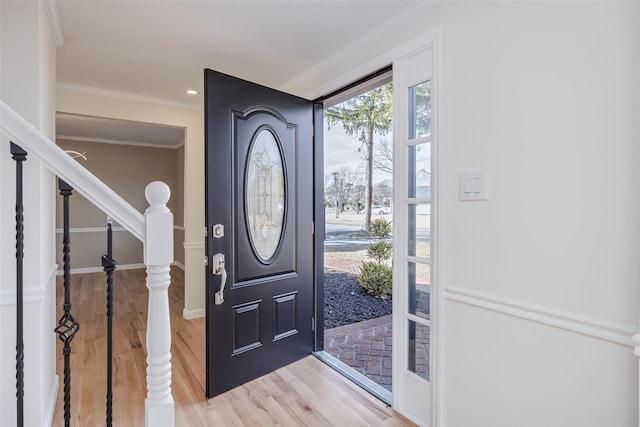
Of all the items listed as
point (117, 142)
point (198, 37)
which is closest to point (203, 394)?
point (198, 37)

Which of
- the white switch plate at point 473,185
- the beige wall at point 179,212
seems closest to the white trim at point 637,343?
the white switch plate at point 473,185

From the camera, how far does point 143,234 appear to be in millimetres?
978

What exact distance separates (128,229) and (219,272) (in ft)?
4.22

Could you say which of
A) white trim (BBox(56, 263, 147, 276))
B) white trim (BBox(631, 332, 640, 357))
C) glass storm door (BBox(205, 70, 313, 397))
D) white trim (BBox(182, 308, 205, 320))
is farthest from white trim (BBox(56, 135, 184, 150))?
white trim (BBox(631, 332, 640, 357))

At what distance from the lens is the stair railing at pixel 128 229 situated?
93cm

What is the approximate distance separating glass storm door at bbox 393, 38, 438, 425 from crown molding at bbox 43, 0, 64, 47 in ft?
6.42

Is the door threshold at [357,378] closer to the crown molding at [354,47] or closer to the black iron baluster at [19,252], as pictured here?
the black iron baluster at [19,252]

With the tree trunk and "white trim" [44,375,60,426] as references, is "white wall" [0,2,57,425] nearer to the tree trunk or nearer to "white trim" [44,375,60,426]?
"white trim" [44,375,60,426]

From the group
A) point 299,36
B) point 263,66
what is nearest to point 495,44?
point 299,36

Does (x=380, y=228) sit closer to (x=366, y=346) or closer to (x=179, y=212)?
(x=366, y=346)

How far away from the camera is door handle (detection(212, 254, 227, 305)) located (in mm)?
2199

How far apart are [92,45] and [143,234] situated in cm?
220

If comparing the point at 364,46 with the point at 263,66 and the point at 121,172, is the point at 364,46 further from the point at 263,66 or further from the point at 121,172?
the point at 121,172

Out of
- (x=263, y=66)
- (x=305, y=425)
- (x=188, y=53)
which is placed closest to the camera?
(x=305, y=425)
